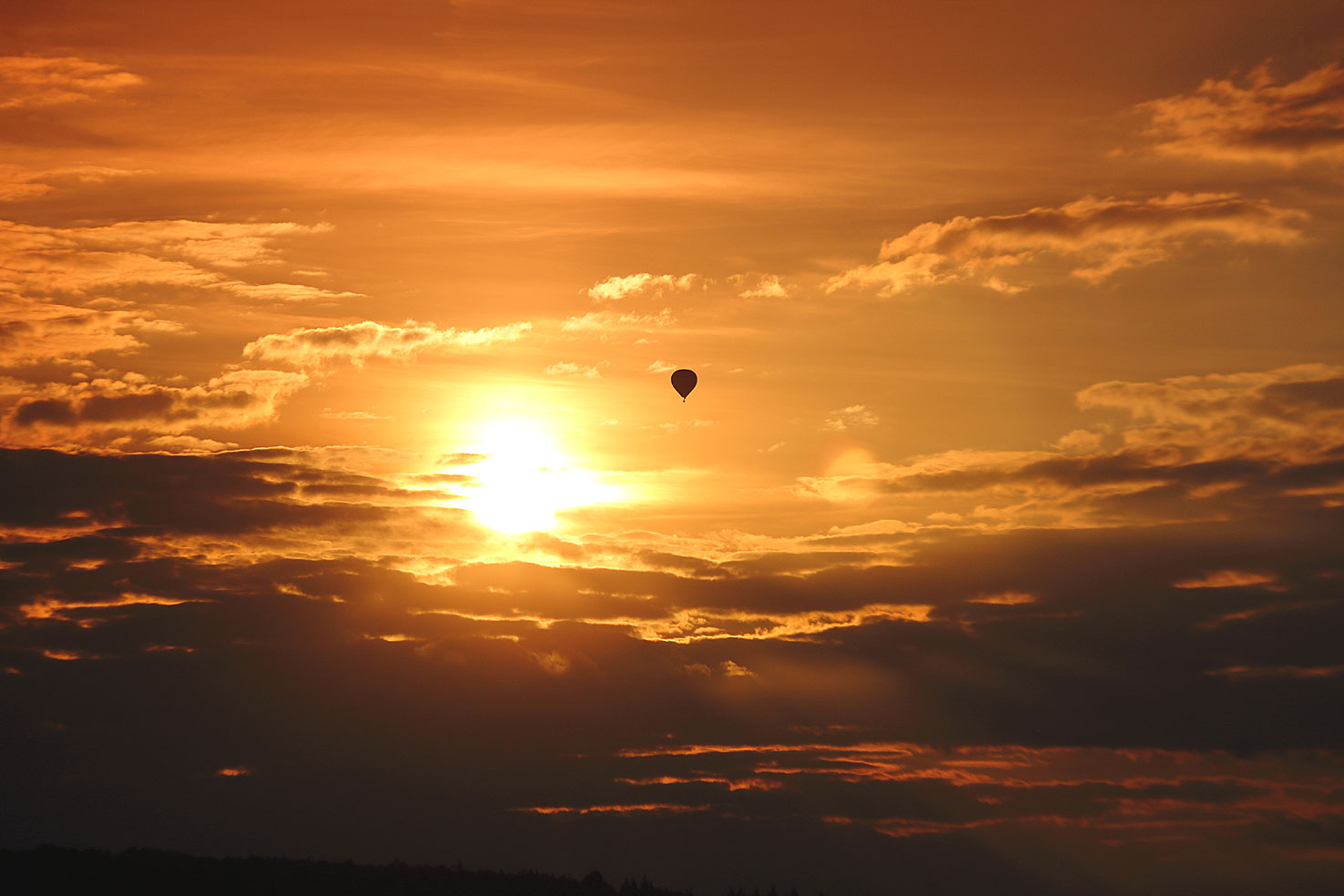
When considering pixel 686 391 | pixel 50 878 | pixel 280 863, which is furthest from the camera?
pixel 686 391

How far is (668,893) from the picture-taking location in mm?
115000

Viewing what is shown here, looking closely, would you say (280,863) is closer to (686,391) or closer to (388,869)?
(388,869)

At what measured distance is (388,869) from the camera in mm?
113500

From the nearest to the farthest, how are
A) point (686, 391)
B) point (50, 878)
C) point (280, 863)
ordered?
point (50, 878), point (280, 863), point (686, 391)

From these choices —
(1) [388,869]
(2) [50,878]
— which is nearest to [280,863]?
(1) [388,869]

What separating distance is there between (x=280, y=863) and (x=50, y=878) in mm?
16606

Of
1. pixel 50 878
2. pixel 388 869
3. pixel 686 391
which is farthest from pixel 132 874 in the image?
pixel 686 391

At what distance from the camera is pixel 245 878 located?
10819 centimetres

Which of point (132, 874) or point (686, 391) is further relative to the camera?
point (686, 391)

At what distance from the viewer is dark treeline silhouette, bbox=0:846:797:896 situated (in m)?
105

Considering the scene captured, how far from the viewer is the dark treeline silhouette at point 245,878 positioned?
10494 centimetres

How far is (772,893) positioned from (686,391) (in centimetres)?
5301

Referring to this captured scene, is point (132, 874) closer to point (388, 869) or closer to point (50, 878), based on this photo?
point (50, 878)

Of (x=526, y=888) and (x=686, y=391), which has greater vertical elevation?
(x=686, y=391)
